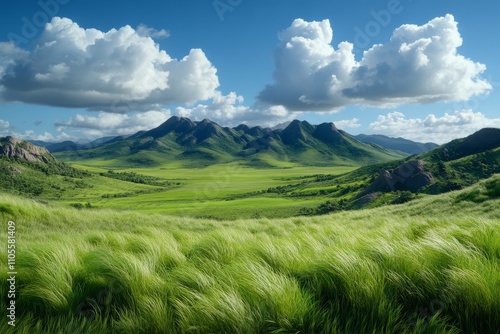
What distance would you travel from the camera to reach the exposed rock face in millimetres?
119706

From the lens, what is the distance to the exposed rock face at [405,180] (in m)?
120

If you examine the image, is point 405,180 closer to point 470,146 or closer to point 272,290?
point 470,146

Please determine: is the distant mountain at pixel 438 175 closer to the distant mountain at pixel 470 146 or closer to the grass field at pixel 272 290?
the distant mountain at pixel 470 146

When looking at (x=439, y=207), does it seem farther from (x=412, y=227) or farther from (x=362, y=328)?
(x=362, y=328)

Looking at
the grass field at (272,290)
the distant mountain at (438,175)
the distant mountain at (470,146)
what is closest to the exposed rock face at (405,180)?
the distant mountain at (438,175)

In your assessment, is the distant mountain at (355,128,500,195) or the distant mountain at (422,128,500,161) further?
the distant mountain at (422,128,500,161)

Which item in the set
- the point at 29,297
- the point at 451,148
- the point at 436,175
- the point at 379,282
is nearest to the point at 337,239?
the point at 379,282

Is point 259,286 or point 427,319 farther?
point 259,286

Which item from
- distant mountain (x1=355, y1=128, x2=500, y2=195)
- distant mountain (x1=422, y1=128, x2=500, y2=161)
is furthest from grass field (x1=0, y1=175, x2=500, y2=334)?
distant mountain (x1=422, y1=128, x2=500, y2=161)

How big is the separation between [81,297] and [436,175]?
14131 cm

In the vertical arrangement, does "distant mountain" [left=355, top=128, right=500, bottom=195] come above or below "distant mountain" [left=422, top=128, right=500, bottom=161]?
below

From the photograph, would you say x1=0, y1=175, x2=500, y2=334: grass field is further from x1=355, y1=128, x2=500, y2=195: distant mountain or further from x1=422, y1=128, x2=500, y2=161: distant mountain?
x1=422, y1=128, x2=500, y2=161: distant mountain

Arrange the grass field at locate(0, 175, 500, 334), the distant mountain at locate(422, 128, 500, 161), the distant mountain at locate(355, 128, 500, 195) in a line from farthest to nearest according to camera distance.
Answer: the distant mountain at locate(422, 128, 500, 161) < the distant mountain at locate(355, 128, 500, 195) < the grass field at locate(0, 175, 500, 334)

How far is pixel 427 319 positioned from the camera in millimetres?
3275
